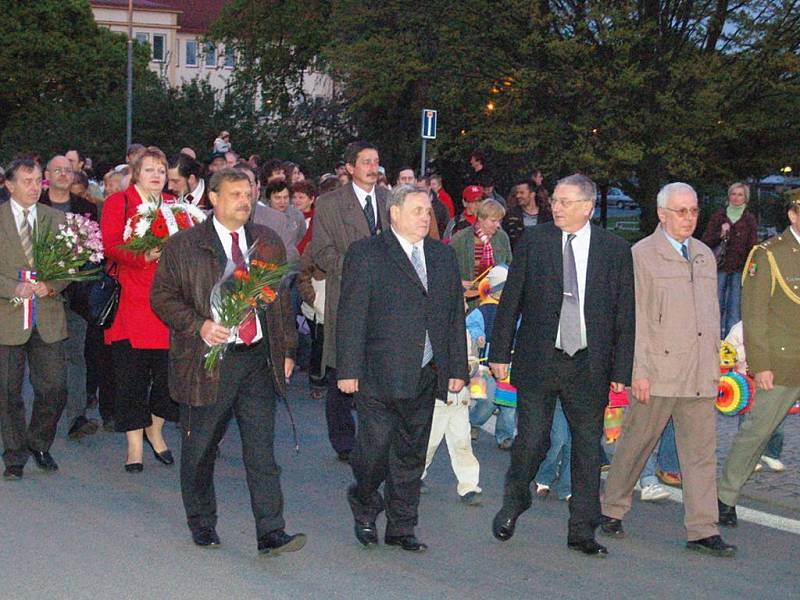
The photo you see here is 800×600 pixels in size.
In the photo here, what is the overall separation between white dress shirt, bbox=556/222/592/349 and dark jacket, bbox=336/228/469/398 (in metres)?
0.65

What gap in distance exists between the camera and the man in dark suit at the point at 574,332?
6.98m

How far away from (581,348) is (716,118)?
20.9 m

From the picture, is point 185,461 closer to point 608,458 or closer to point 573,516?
point 573,516

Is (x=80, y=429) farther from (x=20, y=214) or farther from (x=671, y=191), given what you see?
(x=671, y=191)

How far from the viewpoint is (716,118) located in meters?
26.8

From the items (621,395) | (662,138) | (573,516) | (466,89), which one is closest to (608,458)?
(621,395)

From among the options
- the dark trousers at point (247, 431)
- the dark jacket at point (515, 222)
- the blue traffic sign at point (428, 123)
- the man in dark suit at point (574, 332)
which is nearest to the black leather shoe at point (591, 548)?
the man in dark suit at point (574, 332)

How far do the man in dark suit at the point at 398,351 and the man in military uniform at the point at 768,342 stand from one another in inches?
67.6

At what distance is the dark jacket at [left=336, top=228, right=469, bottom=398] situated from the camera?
688 cm

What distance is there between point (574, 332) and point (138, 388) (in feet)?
10.9

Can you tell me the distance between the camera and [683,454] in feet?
23.8

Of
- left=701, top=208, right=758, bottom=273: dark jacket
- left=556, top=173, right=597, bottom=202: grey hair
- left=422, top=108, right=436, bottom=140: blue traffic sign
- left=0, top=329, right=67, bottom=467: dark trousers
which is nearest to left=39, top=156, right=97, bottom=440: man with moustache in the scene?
left=0, top=329, right=67, bottom=467: dark trousers

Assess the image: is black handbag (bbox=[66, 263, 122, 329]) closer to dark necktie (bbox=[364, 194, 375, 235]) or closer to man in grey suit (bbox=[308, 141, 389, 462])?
man in grey suit (bbox=[308, 141, 389, 462])

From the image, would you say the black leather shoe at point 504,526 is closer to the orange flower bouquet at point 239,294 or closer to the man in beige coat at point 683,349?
the man in beige coat at point 683,349
